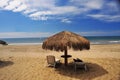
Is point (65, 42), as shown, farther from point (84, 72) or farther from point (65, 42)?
point (84, 72)

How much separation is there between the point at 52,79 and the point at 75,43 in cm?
188

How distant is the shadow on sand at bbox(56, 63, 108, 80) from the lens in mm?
7385

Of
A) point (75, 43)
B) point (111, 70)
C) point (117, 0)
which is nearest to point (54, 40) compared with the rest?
point (75, 43)

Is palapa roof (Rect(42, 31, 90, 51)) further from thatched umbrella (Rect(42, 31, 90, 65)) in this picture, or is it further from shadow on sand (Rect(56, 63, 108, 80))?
shadow on sand (Rect(56, 63, 108, 80))

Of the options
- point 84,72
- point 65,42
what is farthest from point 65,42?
point 84,72

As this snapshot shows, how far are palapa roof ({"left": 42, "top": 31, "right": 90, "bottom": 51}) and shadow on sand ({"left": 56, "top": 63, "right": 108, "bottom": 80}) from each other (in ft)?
3.62

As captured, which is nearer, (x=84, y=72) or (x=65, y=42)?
(x=65, y=42)

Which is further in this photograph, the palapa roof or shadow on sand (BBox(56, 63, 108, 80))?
the palapa roof

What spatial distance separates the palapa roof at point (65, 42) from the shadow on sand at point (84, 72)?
1103 millimetres

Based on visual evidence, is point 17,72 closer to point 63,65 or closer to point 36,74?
point 36,74

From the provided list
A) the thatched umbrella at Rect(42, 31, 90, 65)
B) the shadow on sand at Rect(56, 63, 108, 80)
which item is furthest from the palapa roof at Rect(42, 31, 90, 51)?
the shadow on sand at Rect(56, 63, 108, 80)

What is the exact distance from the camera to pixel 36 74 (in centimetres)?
788

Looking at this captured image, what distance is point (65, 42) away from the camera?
25.0 feet

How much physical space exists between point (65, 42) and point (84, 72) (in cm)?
165
